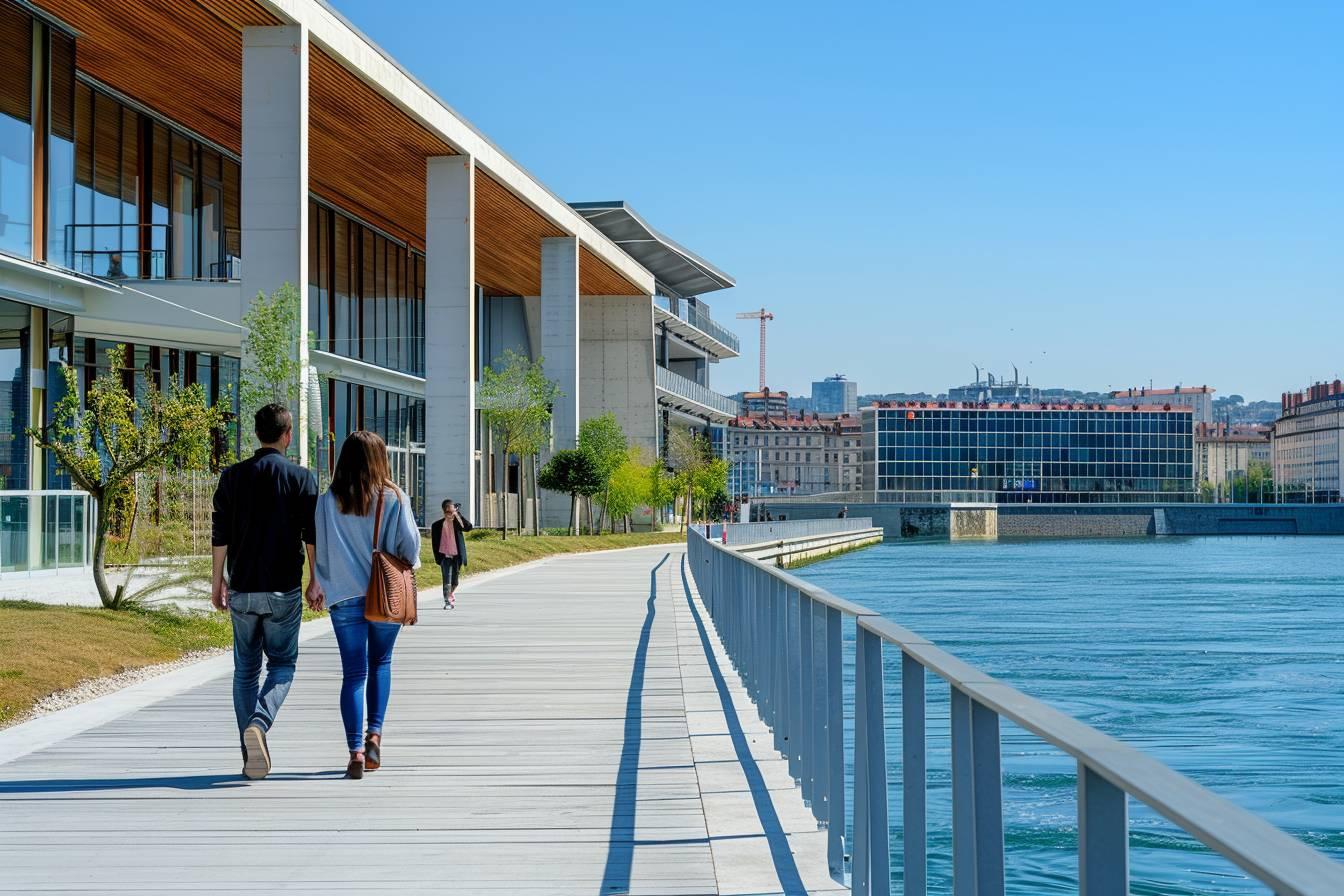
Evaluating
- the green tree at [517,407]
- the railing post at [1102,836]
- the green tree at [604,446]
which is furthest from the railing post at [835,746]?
the green tree at [604,446]

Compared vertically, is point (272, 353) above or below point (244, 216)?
below

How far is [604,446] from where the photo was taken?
55.9m

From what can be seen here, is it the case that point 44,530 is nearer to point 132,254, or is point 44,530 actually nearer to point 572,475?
point 132,254

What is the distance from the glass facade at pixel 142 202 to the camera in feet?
98.2

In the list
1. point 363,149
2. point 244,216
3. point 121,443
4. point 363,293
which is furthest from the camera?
point 363,293

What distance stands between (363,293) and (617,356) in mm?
23215

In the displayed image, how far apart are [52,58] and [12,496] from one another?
1015 cm

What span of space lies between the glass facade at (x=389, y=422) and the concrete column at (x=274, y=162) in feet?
40.7

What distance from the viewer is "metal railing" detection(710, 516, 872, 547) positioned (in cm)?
5212

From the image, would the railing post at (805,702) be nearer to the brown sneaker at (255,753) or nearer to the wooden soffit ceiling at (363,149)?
the brown sneaker at (255,753)

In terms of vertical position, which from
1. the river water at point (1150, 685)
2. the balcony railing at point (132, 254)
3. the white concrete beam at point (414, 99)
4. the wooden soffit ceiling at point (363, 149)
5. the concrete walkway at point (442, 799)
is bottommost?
the river water at point (1150, 685)

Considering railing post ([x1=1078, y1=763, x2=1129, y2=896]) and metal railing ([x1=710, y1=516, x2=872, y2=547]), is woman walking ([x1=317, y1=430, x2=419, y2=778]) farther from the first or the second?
metal railing ([x1=710, y1=516, x2=872, y2=547])

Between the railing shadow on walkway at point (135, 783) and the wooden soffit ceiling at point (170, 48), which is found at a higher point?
the wooden soffit ceiling at point (170, 48)

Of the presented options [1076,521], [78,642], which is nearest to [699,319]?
[1076,521]
